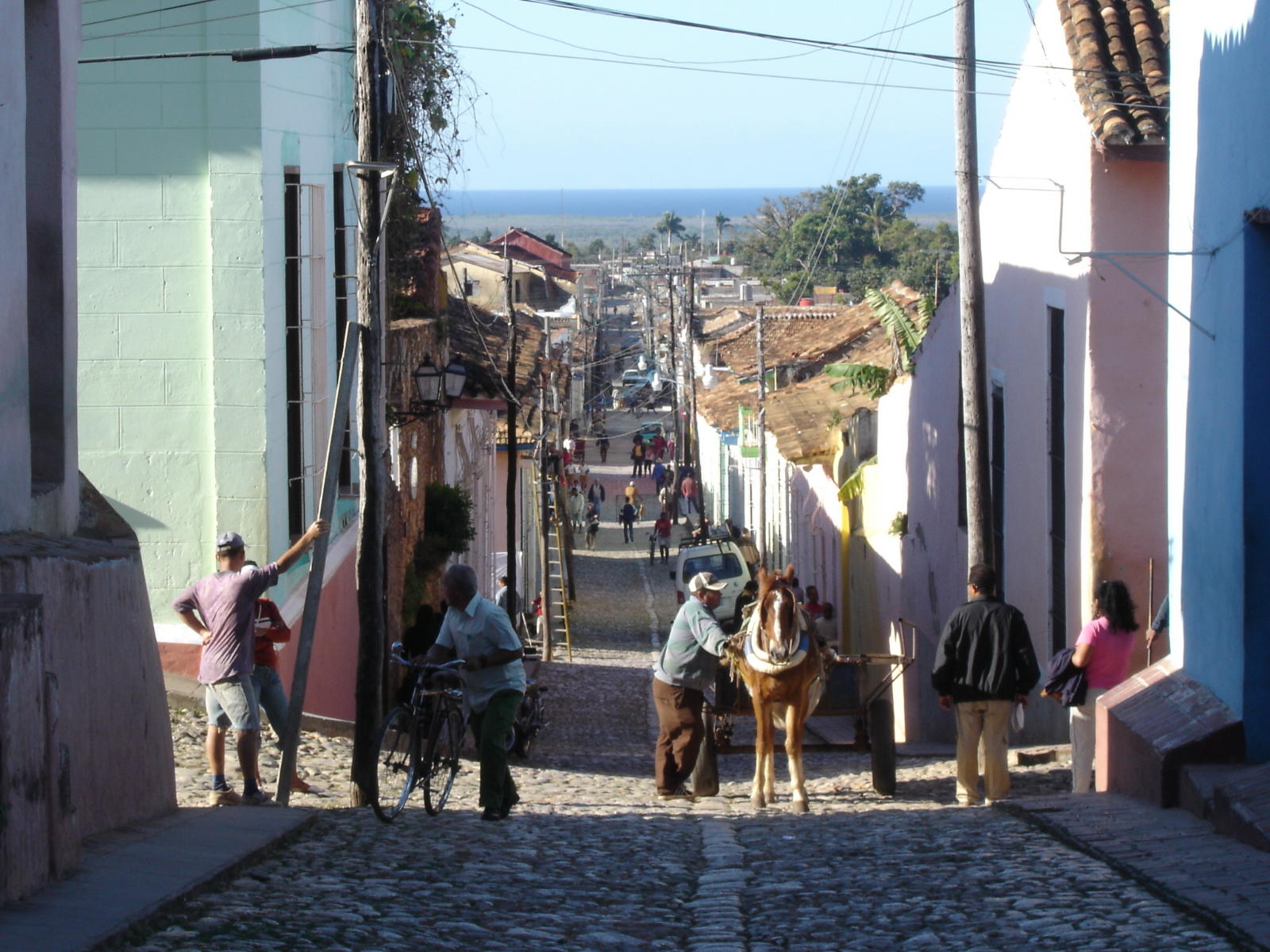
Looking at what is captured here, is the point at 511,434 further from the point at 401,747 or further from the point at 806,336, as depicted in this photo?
the point at 806,336

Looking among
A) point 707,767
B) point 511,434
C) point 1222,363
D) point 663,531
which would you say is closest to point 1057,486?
point 707,767

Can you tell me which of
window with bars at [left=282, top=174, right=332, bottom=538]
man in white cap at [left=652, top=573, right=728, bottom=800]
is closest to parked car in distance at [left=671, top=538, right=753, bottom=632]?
window with bars at [left=282, top=174, right=332, bottom=538]

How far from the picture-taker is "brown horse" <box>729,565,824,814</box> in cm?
941

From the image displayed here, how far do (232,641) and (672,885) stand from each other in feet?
10.7

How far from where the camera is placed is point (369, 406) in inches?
388

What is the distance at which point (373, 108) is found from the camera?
969 centimetres

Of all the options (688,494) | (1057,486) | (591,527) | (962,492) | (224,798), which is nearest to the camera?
(224,798)

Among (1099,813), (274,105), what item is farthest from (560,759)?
(1099,813)

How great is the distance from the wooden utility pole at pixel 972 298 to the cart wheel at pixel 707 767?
2.58 m

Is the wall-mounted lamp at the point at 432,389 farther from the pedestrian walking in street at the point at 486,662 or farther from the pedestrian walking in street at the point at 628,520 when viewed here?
the pedestrian walking in street at the point at 628,520

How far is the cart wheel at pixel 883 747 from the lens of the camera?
10.6 meters

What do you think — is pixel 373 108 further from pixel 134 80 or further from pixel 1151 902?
pixel 1151 902

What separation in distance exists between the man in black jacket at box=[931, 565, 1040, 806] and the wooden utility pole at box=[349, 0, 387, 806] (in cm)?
351

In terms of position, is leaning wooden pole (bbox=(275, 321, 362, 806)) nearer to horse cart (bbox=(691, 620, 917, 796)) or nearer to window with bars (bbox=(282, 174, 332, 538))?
horse cart (bbox=(691, 620, 917, 796))
